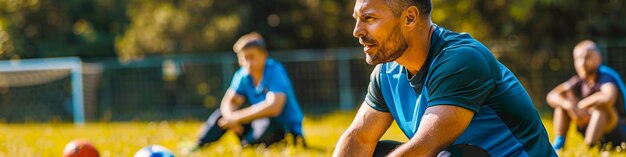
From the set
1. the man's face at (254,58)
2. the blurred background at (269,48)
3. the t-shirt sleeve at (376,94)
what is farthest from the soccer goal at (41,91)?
the t-shirt sleeve at (376,94)

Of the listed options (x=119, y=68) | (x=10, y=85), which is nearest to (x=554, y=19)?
(x=119, y=68)

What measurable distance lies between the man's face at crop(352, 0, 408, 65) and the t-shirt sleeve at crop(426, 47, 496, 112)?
212mm

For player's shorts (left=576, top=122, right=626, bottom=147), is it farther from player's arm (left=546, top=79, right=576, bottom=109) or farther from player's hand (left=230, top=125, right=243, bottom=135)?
player's hand (left=230, top=125, right=243, bottom=135)

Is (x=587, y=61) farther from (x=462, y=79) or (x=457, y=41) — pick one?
(x=462, y=79)

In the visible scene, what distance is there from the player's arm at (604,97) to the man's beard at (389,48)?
4752 mm

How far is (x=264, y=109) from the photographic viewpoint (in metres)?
9.32

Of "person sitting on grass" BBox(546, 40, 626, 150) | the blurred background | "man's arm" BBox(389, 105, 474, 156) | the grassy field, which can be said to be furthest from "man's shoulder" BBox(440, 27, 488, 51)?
the blurred background

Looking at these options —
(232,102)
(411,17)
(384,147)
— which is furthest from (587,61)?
(411,17)

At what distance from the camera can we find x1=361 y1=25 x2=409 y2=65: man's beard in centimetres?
396

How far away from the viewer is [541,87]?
59.8 feet

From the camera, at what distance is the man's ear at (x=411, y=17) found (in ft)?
12.9

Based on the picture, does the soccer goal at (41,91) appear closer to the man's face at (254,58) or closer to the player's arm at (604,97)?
the man's face at (254,58)

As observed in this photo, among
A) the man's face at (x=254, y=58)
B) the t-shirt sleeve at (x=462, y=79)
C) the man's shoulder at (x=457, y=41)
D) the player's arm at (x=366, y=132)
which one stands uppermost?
the man's shoulder at (x=457, y=41)

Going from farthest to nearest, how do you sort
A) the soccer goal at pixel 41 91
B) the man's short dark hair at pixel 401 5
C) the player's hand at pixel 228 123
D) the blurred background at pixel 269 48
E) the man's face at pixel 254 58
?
the soccer goal at pixel 41 91, the blurred background at pixel 269 48, the man's face at pixel 254 58, the player's hand at pixel 228 123, the man's short dark hair at pixel 401 5
